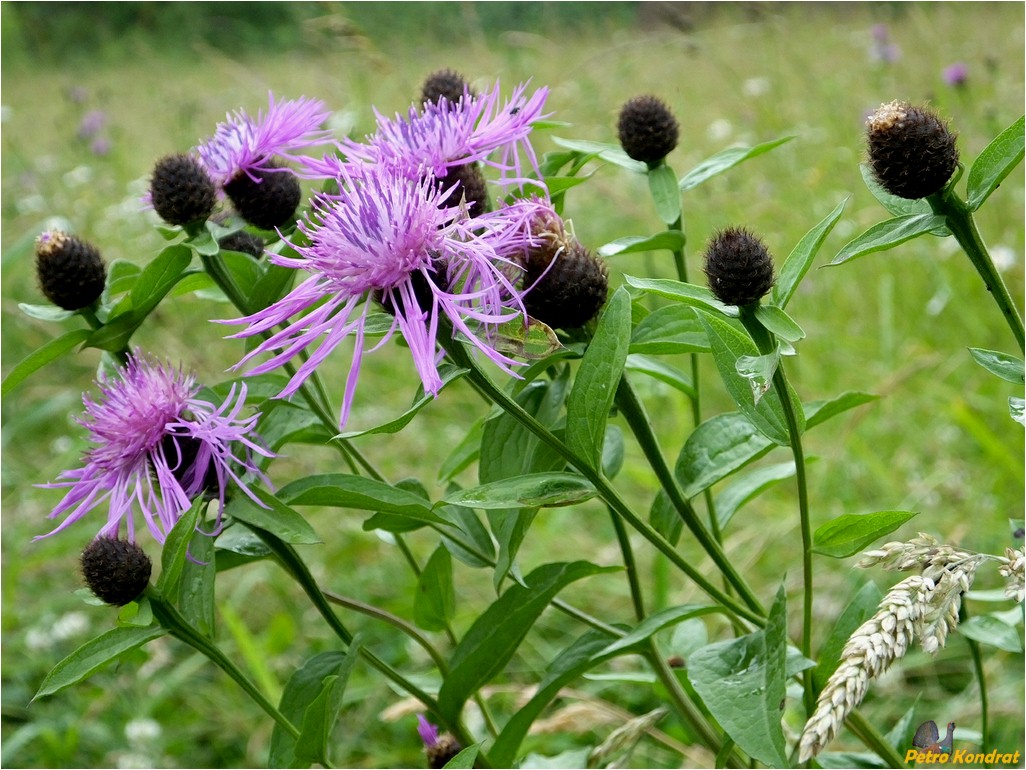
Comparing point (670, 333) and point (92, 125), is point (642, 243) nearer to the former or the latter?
point (670, 333)

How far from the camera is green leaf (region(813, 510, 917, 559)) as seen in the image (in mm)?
723

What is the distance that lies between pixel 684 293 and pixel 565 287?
0.09 meters

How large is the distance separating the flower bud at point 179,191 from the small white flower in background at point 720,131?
9.00ft

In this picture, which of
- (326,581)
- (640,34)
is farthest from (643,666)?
(640,34)

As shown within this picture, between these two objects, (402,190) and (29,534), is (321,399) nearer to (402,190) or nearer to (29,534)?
(402,190)

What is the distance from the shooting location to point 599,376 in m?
→ 0.67

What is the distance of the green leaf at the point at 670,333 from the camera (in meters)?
0.75

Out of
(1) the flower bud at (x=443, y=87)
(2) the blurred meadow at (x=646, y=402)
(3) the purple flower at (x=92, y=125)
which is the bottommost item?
(2) the blurred meadow at (x=646, y=402)

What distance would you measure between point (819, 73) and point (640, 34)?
137 cm

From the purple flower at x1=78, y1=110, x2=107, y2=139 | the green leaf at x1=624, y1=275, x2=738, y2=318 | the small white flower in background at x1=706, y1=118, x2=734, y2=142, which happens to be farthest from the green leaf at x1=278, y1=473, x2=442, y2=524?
the purple flower at x1=78, y1=110, x2=107, y2=139

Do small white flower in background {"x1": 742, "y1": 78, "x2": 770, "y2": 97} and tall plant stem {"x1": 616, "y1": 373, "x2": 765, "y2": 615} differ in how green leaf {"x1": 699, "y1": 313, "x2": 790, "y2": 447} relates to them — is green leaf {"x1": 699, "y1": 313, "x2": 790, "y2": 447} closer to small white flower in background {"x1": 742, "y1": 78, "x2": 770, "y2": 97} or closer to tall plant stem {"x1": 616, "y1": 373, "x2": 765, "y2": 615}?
tall plant stem {"x1": 616, "y1": 373, "x2": 765, "y2": 615}

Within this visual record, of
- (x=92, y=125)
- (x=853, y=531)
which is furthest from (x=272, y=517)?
(x=92, y=125)

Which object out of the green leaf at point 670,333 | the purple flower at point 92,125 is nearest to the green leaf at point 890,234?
the green leaf at point 670,333

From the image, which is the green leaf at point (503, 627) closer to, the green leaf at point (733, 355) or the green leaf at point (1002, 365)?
the green leaf at point (733, 355)
